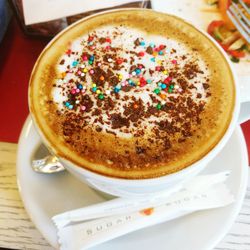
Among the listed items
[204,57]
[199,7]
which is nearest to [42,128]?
[204,57]

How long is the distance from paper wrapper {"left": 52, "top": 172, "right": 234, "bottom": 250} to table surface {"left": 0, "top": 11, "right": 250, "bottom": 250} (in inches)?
3.7

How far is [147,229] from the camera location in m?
0.79

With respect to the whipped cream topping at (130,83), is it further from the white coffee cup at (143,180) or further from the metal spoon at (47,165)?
the metal spoon at (47,165)

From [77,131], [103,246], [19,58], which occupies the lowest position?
[103,246]

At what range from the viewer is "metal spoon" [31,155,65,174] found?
2.84ft

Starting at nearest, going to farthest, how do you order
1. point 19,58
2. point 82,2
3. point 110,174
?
point 110,174, point 82,2, point 19,58

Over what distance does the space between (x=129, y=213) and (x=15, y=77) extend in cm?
58

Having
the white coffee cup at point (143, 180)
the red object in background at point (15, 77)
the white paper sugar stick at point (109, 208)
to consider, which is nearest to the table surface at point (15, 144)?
the red object in background at point (15, 77)

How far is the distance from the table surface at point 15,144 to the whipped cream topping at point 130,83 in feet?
0.99

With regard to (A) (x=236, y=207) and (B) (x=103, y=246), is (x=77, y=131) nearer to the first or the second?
(B) (x=103, y=246)

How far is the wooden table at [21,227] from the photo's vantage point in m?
0.84

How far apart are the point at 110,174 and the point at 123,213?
19 centimetres

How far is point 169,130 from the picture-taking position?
0.69m

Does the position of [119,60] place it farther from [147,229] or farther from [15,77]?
[15,77]
